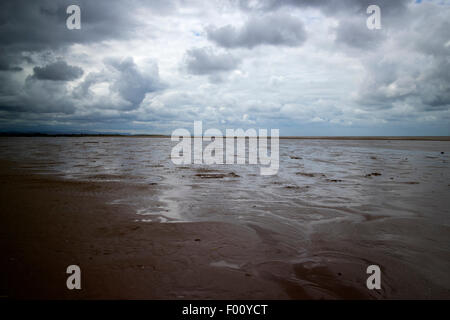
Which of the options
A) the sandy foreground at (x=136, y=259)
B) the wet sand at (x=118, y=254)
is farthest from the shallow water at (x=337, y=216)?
the wet sand at (x=118, y=254)

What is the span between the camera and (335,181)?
11.7 metres

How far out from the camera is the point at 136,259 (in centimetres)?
414

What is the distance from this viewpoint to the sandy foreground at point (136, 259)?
334 centimetres

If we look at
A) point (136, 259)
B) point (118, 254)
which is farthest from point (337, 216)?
point (118, 254)

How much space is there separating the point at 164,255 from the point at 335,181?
9.79 meters

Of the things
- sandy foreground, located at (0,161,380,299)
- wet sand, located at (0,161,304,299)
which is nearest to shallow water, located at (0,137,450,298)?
sandy foreground, located at (0,161,380,299)

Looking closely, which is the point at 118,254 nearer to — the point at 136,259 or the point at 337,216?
the point at 136,259

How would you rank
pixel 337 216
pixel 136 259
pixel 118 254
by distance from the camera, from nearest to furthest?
pixel 136 259 < pixel 118 254 < pixel 337 216

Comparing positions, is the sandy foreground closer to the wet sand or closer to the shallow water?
the wet sand

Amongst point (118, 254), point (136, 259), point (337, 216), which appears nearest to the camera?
point (136, 259)

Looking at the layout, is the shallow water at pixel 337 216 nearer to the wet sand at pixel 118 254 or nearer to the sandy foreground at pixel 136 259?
the sandy foreground at pixel 136 259
